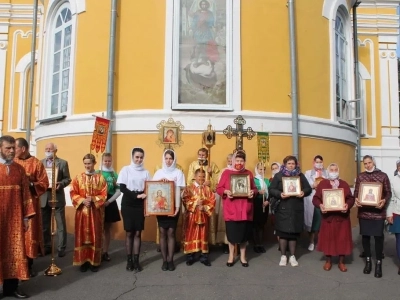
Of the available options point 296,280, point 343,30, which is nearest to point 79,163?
point 296,280

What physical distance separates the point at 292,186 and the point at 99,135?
327cm

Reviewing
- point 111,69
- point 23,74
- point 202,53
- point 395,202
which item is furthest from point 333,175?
point 23,74

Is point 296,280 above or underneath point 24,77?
underneath

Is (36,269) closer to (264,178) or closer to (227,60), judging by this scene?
(264,178)

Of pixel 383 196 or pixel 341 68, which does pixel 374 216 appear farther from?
pixel 341 68

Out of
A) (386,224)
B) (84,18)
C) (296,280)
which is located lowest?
(296,280)

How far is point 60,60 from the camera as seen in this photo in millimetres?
9953

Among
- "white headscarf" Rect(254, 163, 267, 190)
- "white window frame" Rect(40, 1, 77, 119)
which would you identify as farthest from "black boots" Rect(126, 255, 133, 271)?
"white window frame" Rect(40, 1, 77, 119)

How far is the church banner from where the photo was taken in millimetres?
8141

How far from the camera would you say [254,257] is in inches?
286

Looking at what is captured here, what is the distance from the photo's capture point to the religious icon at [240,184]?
6.62 metres

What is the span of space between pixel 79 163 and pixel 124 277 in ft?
11.9

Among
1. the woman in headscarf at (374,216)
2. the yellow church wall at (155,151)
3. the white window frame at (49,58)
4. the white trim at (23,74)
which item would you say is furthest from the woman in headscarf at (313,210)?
the white trim at (23,74)

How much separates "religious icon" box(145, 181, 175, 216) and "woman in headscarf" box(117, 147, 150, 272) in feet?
0.37
